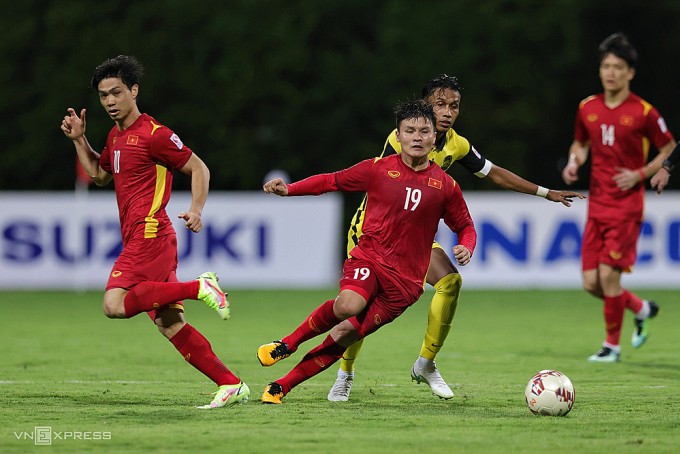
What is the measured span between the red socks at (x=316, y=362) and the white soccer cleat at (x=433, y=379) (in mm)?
794

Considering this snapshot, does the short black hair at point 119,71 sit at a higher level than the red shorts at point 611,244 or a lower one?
higher

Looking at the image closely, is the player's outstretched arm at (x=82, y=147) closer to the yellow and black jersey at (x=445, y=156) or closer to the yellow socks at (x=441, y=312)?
the yellow and black jersey at (x=445, y=156)

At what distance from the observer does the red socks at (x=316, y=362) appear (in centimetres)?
806

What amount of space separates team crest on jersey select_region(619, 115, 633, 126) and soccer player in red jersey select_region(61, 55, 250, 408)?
452 centimetres

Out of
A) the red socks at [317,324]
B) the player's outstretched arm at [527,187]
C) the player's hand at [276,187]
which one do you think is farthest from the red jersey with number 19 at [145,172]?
the player's outstretched arm at [527,187]

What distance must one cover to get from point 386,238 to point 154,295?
4.73ft

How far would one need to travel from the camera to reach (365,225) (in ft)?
27.2

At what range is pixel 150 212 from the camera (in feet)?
26.1

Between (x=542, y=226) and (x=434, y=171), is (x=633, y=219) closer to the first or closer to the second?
(x=434, y=171)

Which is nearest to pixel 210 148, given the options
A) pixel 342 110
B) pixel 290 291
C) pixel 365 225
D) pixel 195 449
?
pixel 342 110

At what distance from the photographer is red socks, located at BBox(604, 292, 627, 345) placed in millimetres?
11172

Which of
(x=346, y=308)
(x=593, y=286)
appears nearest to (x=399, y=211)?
(x=346, y=308)

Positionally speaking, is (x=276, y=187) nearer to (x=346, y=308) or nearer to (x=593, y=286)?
(x=346, y=308)

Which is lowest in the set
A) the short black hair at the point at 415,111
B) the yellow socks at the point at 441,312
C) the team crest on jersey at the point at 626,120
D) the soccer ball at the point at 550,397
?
the soccer ball at the point at 550,397
